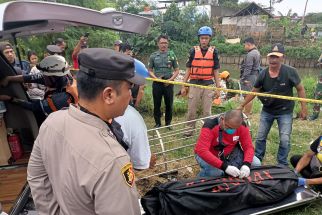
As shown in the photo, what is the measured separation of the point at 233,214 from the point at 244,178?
40cm

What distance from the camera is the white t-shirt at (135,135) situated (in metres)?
1.86

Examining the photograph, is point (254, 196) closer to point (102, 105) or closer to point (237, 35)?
point (102, 105)

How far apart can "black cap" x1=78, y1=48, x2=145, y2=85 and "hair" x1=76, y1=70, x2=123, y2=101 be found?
0.01m

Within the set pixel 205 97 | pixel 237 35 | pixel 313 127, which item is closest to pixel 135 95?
pixel 205 97

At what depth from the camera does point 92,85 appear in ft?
3.30

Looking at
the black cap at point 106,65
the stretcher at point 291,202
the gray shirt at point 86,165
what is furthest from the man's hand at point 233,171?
the black cap at point 106,65

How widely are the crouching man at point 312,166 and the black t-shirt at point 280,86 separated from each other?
0.64 metres

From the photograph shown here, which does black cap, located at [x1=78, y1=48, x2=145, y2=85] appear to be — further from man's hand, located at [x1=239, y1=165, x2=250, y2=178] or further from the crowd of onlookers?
man's hand, located at [x1=239, y1=165, x2=250, y2=178]

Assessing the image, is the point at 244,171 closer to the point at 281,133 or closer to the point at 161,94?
the point at 281,133

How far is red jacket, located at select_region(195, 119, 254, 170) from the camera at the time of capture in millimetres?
3041

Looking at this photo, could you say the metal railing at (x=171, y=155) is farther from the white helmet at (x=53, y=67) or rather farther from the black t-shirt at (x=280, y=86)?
the white helmet at (x=53, y=67)

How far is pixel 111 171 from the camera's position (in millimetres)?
912

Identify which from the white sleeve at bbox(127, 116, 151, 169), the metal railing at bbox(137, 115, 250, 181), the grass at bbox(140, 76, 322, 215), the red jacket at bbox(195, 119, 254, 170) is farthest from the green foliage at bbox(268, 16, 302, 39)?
the white sleeve at bbox(127, 116, 151, 169)

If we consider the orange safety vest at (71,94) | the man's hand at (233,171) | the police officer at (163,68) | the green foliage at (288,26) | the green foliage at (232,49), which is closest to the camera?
the orange safety vest at (71,94)
